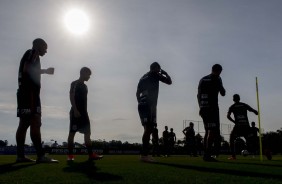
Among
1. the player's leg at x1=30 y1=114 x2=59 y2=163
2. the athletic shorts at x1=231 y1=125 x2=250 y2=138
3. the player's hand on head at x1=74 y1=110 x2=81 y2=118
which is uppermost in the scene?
the player's hand on head at x1=74 y1=110 x2=81 y2=118

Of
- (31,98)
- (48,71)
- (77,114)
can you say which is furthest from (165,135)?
(31,98)

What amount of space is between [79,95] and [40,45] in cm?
153

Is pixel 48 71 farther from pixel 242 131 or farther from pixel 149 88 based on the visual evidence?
pixel 242 131

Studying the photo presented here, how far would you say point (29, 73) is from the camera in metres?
5.96

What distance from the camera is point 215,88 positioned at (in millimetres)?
7879

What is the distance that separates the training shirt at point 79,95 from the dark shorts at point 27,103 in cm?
131

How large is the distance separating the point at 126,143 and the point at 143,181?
36.0 metres

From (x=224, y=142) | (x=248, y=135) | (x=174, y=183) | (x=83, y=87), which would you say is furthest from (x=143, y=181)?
(x=224, y=142)

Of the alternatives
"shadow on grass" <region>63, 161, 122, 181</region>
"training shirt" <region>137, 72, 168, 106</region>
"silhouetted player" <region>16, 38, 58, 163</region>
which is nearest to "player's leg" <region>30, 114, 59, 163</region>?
"silhouetted player" <region>16, 38, 58, 163</region>

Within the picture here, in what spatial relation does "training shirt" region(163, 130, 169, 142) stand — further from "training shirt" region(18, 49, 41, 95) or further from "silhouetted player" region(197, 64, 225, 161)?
"training shirt" region(18, 49, 41, 95)

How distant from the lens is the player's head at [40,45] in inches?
242

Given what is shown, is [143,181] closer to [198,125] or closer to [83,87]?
[83,87]

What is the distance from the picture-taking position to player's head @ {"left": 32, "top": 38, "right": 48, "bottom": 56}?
20.2 ft

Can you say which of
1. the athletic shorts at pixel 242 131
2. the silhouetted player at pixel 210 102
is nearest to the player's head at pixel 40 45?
the silhouetted player at pixel 210 102
